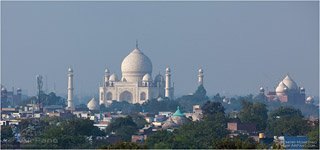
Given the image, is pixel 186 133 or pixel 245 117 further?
pixel 245 117

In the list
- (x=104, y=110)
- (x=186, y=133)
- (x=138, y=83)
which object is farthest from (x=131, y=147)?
(x=138, y=83)

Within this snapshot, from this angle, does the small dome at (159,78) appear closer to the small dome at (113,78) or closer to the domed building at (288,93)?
the small dome at (113,78)

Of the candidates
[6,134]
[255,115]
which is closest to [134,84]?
[255,115]

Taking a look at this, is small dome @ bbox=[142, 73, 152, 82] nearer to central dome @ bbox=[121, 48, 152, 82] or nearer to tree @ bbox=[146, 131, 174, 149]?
central dome @ bbox=[121, 48, 152, 82]

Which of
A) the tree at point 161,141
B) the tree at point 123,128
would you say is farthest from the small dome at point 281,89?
the tree at point 161,141

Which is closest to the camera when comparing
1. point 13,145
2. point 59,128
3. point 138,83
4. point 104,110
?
point 13,145

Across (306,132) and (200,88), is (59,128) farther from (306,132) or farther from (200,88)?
(200,88)

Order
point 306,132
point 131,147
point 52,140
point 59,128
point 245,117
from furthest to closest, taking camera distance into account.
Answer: point 245,117 → point 306,132 → point 59,128 → point 52,140 → point 131,147

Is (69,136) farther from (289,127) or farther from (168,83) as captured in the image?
(168,83)
